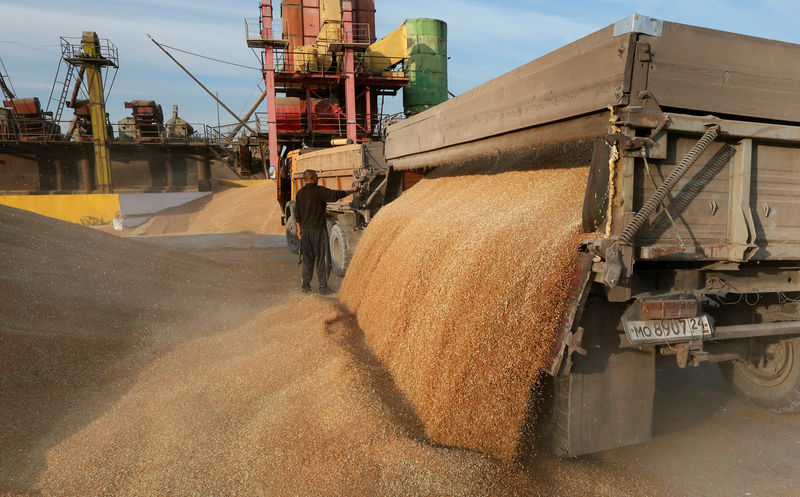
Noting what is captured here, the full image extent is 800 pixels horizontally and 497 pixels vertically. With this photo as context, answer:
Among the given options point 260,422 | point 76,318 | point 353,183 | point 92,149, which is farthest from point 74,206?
point 260,422

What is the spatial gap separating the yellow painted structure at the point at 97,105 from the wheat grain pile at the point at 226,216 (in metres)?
4.62

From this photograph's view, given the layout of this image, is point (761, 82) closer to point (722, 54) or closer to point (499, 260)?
point (722, 54)

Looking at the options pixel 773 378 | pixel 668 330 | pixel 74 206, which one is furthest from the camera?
pixel 74 206

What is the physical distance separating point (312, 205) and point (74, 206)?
18.1 metres

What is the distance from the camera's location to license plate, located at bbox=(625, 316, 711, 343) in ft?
9.17

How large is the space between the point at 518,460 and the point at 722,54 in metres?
2.53

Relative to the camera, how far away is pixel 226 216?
65.7 ft

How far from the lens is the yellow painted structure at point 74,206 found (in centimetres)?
2047

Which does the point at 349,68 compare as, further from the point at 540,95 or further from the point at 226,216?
the point at 540,95

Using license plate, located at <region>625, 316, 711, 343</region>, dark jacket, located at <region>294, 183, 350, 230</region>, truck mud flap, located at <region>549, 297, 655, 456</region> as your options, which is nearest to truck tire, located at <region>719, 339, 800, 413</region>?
license plate, located at <region>625, 316, 711, 343</region>

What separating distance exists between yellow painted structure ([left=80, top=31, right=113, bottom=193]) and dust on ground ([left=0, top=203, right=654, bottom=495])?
65.2 feet

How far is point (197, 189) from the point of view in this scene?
82.6ft

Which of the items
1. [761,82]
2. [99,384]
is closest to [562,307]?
[761,82]

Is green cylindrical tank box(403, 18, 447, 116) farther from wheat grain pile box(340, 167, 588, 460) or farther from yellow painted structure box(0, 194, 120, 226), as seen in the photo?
wheat grain pile box(340, 167, 588, 460)
